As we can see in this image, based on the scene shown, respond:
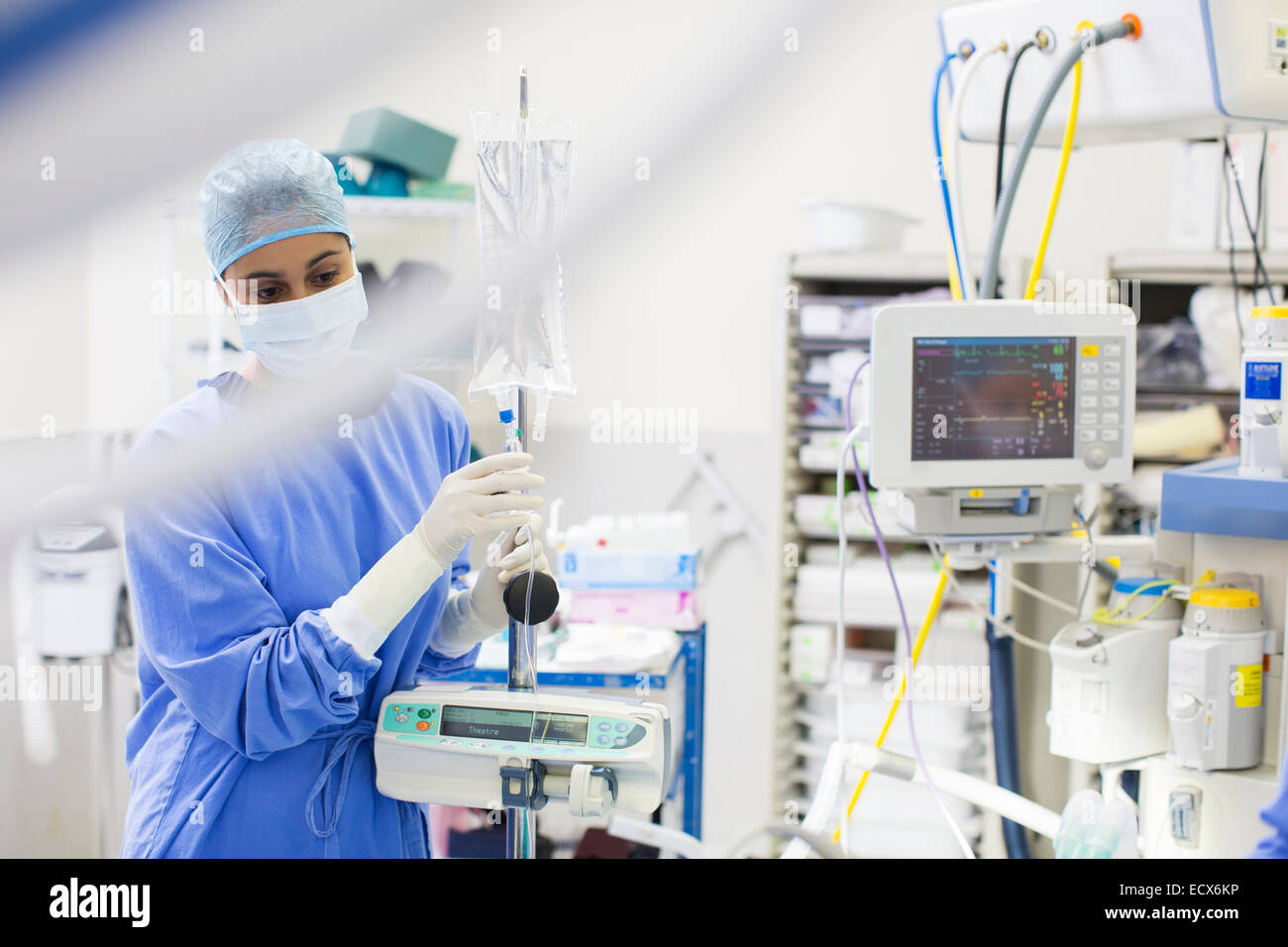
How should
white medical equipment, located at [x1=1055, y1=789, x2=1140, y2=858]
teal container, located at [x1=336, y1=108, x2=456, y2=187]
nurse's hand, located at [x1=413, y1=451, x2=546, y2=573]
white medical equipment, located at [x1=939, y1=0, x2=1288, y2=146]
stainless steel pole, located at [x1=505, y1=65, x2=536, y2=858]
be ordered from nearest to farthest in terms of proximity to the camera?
1. white medical equipment, located at [x1=1055, y1=789, x2=1140, y2=858]
2. nurse's hand, located at [x1=413, y1=451, x2=546, y2=573]
3. stainless steel pole, located at [x1=505, y1=65, x2=536, y2=858]
4. white medical equipment, located at [x1=939, y1=0, x2=1288, y2=146]
5. teal container, located at [x1=336, y1=108, x2=456, y2=187]

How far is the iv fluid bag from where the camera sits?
1165 millimetres

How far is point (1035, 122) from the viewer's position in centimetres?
143

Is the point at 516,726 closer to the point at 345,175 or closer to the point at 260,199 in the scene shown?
the point at 260,199

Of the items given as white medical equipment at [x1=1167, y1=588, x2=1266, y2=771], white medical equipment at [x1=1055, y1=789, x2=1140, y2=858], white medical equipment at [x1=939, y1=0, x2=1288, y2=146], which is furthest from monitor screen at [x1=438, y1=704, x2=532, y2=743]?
white medical equipment at [x1=939, y1=0, x2=1288, y2=146]

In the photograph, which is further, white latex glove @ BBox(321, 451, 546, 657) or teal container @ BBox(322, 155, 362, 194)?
teal container @ BBox(322, 155, 362, 194)

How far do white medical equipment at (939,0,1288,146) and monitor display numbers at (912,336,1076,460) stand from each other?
0.34 meters

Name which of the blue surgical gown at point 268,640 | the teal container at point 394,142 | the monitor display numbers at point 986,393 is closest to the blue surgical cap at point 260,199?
the blue surgical gown at point 268,640

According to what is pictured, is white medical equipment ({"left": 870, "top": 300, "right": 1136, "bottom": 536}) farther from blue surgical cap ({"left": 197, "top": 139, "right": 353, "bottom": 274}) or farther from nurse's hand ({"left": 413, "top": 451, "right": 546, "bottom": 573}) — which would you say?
blue surgical cap ({"left": 197, "top": 139, "right": 353, "bottom": 274})

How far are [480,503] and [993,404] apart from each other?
711 millimetres

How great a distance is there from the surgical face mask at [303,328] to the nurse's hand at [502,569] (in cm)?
30

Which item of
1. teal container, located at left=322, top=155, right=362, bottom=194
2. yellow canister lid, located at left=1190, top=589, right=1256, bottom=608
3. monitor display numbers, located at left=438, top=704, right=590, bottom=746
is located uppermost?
teal container, located at left=322, top=155, right=362, bottom=194

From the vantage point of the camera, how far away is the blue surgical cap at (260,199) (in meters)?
1.23

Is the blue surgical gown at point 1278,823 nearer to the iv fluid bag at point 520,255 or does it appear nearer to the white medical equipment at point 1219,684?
the white medical equipment at point 1219,684

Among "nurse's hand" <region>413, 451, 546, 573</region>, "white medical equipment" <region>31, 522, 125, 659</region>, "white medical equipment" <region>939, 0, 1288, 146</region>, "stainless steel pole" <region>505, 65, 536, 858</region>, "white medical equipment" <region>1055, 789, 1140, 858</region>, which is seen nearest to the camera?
"white medical equipment" <region>1055, 789, 1140, 858</region>
